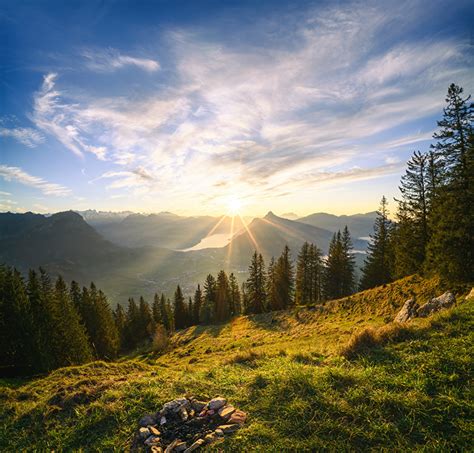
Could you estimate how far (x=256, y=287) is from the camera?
5231 cm

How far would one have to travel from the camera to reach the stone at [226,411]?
605 cm

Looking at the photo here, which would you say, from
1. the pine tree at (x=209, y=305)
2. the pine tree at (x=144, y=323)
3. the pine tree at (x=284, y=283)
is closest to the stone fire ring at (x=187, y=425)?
the pine tree at (x=284, y=283)

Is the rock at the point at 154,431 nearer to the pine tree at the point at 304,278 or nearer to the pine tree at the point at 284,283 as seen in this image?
the pine tree at the point at 284,283

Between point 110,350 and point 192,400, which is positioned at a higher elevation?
point 192,400

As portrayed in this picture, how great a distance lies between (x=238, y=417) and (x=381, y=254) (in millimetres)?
45628

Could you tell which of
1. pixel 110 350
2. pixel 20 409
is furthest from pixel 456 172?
pixel 110 350

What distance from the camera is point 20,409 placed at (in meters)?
8.35

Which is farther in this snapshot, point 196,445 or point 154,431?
point 154,431

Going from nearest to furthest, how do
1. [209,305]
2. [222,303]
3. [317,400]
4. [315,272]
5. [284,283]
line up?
[317,400] < [315,272] < [284,283] < [222,303] < [209,305]

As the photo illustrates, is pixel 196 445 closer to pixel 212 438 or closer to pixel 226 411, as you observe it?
pixel 212 438

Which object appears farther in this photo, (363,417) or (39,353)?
(39,353)

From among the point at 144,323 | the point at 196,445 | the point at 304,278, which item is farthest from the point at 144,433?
the point at 144,323

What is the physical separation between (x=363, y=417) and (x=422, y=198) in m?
31.1

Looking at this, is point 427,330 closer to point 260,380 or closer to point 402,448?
point 402,448
